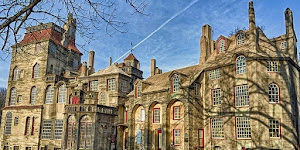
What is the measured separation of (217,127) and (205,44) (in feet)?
33.9

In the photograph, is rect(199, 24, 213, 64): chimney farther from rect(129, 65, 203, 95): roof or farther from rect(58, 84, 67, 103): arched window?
rect(58, 84, 67, 103): arched window

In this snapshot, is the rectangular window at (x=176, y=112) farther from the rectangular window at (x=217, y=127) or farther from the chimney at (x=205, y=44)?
the chimney at (x=205, y=44)

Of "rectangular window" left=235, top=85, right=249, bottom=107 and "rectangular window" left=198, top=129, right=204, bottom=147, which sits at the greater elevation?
"rectangular window" left=235, top=85, right=249, bottom=107

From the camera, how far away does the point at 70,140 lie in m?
33.7

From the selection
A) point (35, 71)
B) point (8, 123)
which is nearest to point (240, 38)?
point (35, 71)

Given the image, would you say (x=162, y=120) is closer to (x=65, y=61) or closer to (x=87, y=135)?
(x=87, y=135)

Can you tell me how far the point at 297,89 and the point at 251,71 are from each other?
218 inches

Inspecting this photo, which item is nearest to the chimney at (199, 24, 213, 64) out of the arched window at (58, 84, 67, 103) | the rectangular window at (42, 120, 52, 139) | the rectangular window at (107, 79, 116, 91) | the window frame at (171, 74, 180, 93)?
the window frame at (171, 74, 180, 93)

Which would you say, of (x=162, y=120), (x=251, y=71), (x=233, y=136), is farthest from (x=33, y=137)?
(x=251, y=71)

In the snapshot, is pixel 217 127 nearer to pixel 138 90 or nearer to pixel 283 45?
pixel 283 45

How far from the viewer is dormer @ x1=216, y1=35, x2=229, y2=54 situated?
102 feet

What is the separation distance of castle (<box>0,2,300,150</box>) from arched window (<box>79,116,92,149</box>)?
12 cm

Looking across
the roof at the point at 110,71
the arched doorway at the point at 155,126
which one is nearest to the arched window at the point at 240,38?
the arched doorway at the point at 155,126

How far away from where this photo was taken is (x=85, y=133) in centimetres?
3297
